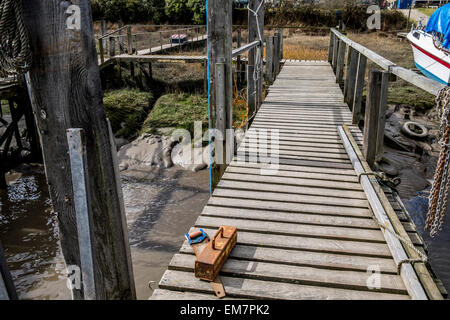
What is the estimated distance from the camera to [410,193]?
9.54 metres

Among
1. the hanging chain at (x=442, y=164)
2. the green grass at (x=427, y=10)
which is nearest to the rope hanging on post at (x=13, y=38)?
the hanging chain at (x=442, y=164)

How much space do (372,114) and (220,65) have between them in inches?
72.8

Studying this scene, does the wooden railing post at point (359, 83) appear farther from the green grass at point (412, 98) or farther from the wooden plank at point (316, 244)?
the green grass at point (412, 98)

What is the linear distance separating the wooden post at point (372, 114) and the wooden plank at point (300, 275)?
2220mm

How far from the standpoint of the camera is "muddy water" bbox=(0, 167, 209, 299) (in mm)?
6906

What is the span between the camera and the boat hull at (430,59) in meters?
11.8

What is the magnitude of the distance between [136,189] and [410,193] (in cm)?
743

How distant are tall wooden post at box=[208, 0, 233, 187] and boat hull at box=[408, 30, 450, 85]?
31.6 feet

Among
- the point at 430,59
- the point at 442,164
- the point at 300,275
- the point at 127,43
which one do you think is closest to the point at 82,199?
the point at 300,275

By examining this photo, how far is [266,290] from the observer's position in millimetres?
2479

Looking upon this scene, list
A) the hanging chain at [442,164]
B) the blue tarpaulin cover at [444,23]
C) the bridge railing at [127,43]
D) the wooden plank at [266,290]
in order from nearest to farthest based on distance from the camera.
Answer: the hanging chain at [442,164] < the wooden plank at [266,290] < the blue tarpaulin cover at [444,23] < the bridge railing at [127,43]

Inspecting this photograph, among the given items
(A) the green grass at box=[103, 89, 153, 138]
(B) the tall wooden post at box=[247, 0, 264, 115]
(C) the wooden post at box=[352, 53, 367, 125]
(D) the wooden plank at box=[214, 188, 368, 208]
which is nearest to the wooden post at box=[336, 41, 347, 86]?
(B) the tall wooden post at box=[247, 0, 264, 115]

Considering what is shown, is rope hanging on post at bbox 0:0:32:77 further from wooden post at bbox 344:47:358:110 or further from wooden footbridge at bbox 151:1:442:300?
wooden post at bbox 344:47:358:110

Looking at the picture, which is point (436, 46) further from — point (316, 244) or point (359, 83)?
point (316, 244)
